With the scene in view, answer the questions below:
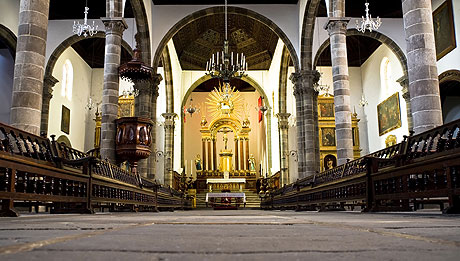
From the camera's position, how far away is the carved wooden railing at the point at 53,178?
4895mm

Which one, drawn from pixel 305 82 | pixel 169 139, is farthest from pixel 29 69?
pixel 169 139

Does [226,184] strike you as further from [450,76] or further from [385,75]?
[450,76]

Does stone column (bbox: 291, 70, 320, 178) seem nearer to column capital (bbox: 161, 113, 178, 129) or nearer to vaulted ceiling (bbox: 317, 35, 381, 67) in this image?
vaulted ceiling (bbox: 317, 35, 381, 67)

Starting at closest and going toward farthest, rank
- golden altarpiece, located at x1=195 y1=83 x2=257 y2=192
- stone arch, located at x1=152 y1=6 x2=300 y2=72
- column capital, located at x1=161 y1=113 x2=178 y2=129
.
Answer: stone arch, located at x1=152 y1=6 x2=300 y2=72 → column capital, located at x1=161 y1=113 x2=178 y2=129 → golden altarpiece, located at x1=195 y1=83 x2=257 y2=192

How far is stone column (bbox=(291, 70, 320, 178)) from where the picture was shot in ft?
55.2

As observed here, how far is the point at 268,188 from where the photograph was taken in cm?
2547

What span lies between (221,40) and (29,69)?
683 inches

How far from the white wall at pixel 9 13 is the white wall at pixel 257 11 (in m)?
5.19

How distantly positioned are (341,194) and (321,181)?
202 cm

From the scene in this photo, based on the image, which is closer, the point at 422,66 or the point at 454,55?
the point at 422,66

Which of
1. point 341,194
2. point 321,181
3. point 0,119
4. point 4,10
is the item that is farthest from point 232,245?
point 0,119

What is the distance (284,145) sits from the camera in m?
23.0

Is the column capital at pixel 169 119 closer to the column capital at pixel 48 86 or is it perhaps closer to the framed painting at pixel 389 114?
the column capital at pixel 48 86

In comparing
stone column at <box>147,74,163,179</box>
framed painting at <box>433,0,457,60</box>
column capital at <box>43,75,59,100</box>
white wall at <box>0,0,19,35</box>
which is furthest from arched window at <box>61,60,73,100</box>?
framed painting at <box>433,0,457,60</box>
